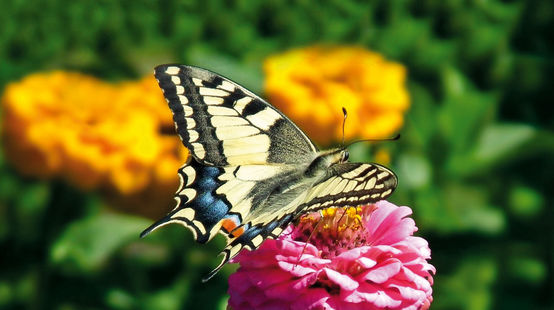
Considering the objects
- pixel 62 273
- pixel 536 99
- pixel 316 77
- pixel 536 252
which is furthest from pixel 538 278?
pixel 62 273

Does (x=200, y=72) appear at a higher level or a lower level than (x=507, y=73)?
higher

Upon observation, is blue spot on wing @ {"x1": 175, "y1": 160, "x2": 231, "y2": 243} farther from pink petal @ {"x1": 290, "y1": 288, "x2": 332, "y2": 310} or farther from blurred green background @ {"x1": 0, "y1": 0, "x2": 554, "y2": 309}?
blurred green background @ {"x1": 0, "y1": 0, "x2": 554, "y2": 309}

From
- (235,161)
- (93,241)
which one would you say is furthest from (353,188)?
(93,241)

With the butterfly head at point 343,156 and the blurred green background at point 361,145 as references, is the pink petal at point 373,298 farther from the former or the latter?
the blurred green background at point 361,145

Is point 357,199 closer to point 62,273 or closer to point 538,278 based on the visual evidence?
point 62,273

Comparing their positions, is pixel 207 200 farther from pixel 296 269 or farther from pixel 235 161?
pixel 296 269

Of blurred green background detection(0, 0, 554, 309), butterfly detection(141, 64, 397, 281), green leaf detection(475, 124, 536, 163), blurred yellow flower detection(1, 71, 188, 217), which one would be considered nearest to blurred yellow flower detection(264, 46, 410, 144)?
blurred green background detection(0, 0, 554, 309)

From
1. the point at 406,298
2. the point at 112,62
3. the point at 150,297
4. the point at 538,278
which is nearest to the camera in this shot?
the point at 406,298

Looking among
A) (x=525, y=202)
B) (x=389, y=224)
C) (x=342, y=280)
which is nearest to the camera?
(x=342, y=280)
